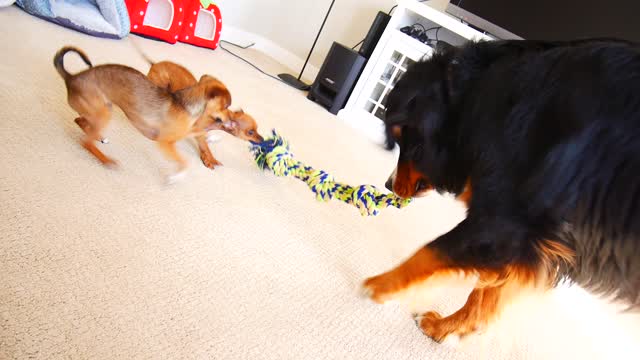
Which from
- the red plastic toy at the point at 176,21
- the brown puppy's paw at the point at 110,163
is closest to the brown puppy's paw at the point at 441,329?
the brown puppy's paw at the point at 110,163

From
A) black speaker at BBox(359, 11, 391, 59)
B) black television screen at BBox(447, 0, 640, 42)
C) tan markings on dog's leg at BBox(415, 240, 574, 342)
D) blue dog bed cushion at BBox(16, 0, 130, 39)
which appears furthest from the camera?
black speaker at BBox(359, 11, 391, 59)

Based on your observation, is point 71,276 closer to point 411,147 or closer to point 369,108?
point 411,147

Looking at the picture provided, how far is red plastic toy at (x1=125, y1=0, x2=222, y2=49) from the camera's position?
2322 mm

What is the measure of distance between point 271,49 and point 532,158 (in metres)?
3.11

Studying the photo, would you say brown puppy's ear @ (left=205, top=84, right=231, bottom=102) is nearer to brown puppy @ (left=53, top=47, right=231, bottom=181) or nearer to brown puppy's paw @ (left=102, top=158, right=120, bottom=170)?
brown puppy @ (left=53, top=47, right=231, bottom=181)

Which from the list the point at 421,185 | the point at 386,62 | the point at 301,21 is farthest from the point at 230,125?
the point at 301,21

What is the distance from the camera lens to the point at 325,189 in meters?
1.31

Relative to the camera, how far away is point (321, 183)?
1.32 m

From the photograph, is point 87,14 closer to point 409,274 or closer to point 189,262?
point 189,262

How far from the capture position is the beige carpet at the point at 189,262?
78cm

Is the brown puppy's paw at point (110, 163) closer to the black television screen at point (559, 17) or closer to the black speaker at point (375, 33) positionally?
the black speaker at point (375, 33)

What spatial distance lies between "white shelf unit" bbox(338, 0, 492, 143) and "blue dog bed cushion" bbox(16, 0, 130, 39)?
1.42 meters

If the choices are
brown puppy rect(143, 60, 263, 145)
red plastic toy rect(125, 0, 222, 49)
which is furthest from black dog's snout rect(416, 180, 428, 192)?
red plastic toy rect(125, 0, 222, 49)

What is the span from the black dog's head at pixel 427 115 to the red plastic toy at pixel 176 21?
1.96m
